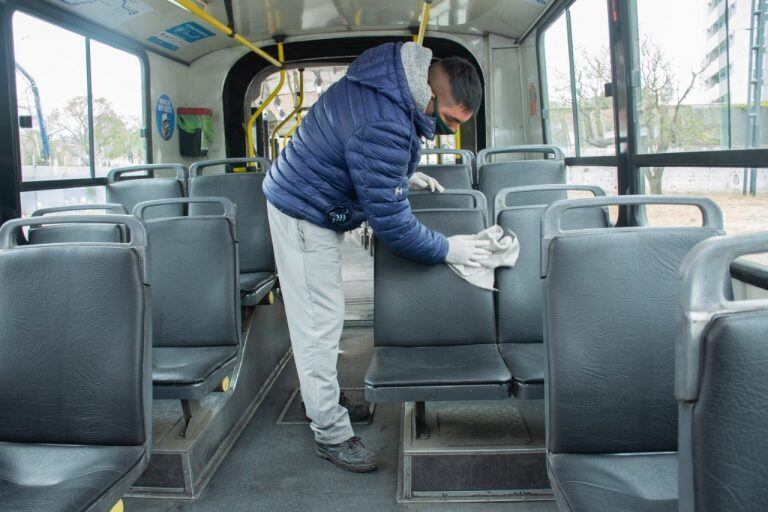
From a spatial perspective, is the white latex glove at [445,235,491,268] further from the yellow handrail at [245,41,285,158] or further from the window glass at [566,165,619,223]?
the yellow handrail at [245,41,285,158]

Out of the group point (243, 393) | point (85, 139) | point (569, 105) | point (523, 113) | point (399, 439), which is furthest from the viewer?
point (523, 113)

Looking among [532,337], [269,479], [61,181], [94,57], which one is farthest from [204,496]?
[94,57]

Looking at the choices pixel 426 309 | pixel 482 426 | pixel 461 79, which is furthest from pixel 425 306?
pixel 461 79

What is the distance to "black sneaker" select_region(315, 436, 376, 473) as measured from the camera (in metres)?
2.46

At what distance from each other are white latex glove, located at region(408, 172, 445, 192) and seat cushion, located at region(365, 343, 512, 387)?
711 mm

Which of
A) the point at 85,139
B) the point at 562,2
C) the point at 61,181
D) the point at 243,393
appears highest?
the point at 562,2

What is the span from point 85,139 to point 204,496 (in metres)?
2.83

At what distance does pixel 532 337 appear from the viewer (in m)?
2.53

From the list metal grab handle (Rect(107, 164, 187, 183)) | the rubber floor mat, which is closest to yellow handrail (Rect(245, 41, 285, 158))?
metal grab handle (Rect(107, 164, 187, 183))

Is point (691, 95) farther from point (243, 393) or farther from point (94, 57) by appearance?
point (94, 57)

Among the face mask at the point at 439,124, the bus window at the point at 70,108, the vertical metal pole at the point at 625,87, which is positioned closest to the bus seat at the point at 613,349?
the face mask at the point at 439,124

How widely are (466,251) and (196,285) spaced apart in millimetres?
1201

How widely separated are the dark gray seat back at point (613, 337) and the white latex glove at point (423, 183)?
1206 millimetres

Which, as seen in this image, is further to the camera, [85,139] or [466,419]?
[85,139]
